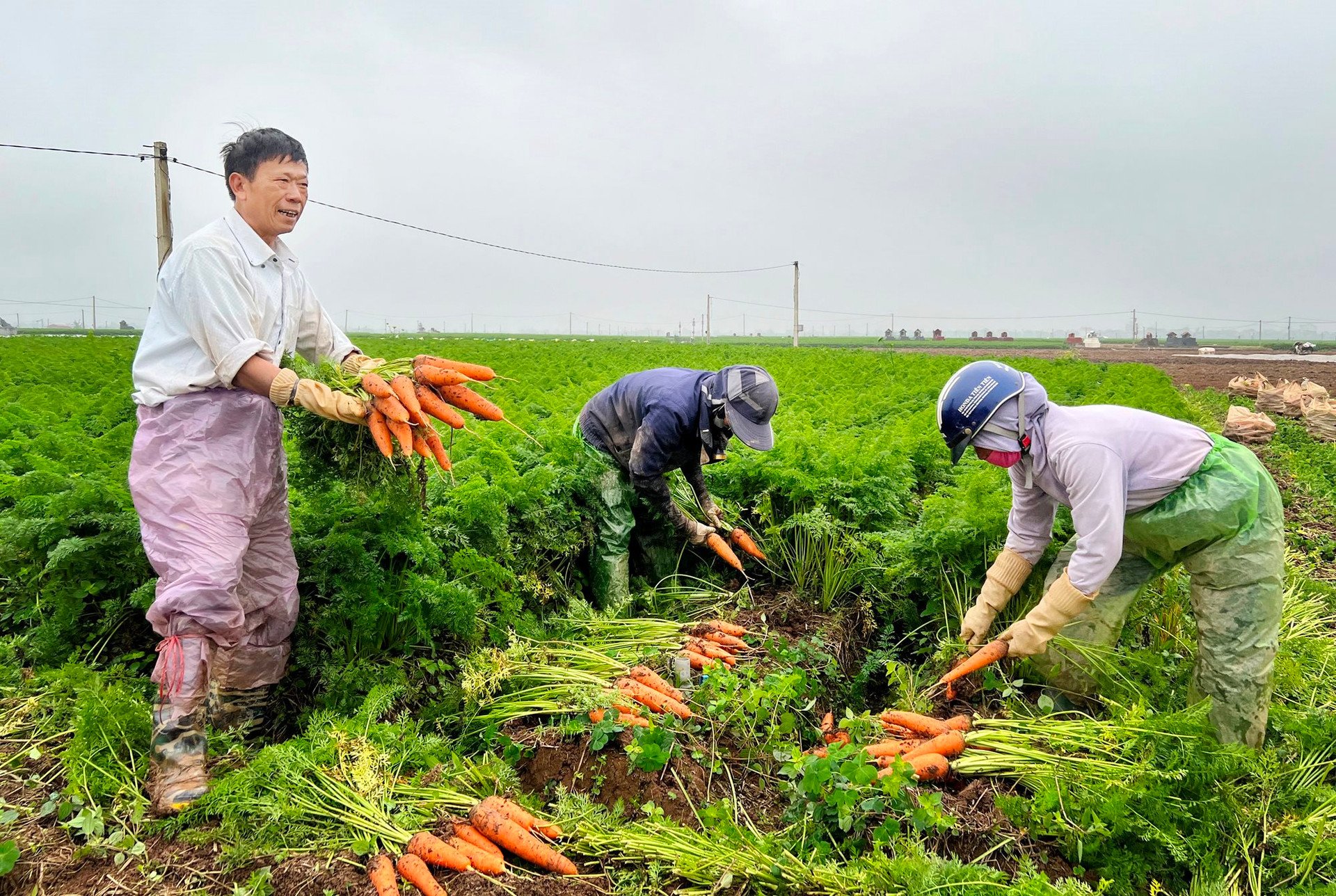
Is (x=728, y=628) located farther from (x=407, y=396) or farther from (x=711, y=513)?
(x=407, y=396)

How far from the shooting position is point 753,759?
149 inches

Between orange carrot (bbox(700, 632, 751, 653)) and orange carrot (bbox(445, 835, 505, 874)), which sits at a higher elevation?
orange carrot (bbox(700, 632, 751, 653))

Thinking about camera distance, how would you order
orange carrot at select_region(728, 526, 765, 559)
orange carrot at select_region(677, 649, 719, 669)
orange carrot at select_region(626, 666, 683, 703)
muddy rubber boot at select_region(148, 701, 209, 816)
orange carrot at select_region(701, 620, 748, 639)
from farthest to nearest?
orange carrot at select_region(728, 526, 765, 559)
orange carrot at select_region(701, 620, 748, 639)
orange carrot at select_region(677, 649, 719, 669)
orange carrot at select_region(626, 666, 683, 703)
muddy rubber boot at select_region(148, 701, 209, 816)

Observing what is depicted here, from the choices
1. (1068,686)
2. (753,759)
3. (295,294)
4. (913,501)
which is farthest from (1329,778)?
(295,294)

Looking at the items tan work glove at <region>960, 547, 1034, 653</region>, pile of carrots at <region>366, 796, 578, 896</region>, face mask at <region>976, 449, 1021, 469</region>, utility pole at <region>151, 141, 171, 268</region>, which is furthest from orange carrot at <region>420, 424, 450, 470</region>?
utility pole at <region>151, 141, 171, 268</region>

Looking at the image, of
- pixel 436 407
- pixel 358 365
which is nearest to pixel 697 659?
pixel 436 407

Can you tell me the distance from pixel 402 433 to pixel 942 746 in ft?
9.29

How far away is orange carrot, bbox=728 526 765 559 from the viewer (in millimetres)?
5953

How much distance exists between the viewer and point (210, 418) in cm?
351

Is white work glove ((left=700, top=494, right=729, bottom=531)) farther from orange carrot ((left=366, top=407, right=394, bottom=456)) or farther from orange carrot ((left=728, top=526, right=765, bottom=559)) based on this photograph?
orange carrot ((left=366, top=407, right=394, bottom=456))

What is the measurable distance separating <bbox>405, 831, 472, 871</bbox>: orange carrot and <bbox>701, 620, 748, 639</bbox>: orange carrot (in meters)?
2.38

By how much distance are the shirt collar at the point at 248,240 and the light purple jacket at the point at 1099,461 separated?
3427 millimetres

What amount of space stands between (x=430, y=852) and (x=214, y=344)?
2.22 m

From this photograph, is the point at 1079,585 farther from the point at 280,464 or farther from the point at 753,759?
the point at 280,464
